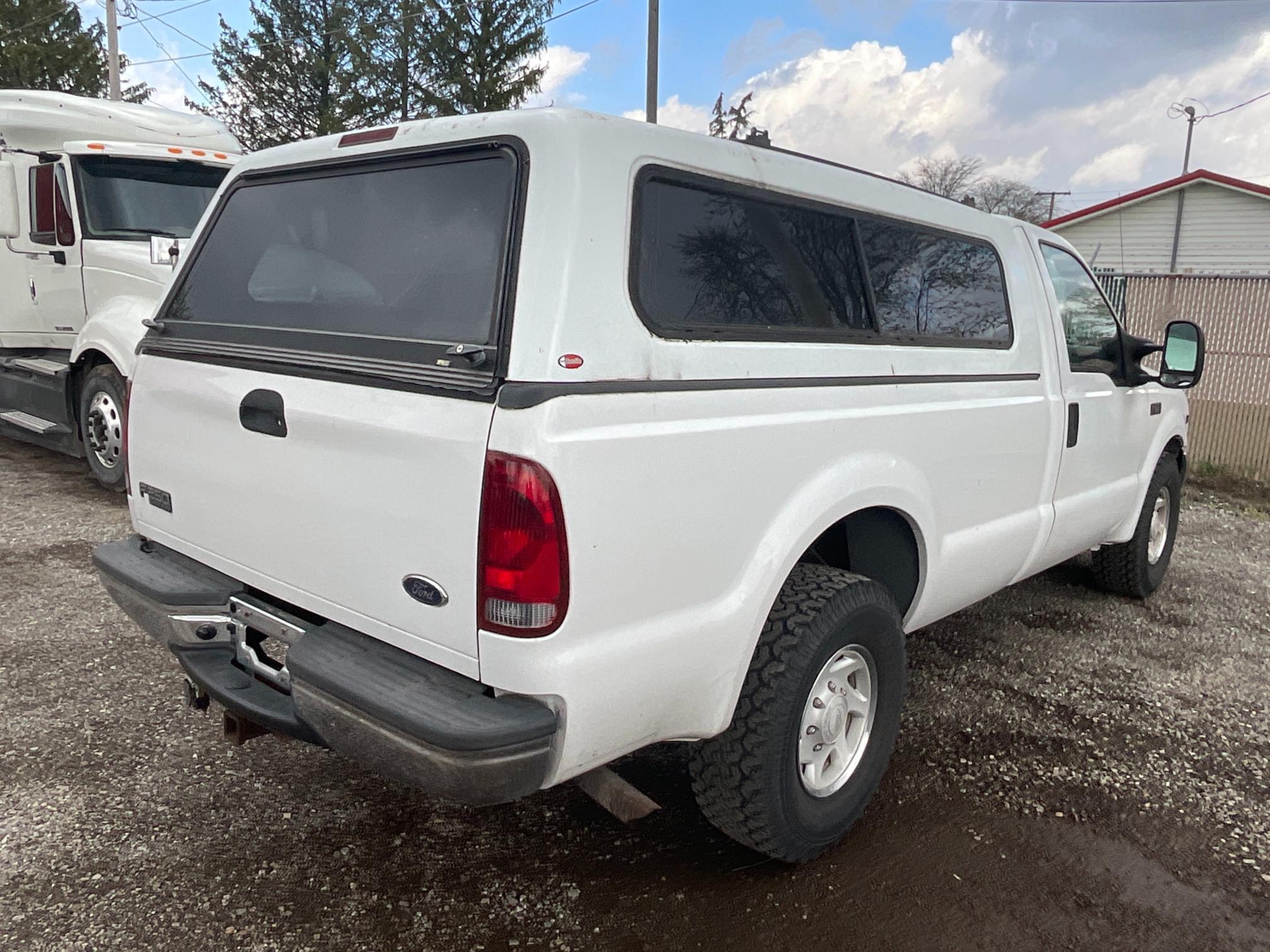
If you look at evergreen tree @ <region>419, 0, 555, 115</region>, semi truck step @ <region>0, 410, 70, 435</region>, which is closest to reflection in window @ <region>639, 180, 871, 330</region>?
semi truck step @ <region>0, 410, 70, 435</region>

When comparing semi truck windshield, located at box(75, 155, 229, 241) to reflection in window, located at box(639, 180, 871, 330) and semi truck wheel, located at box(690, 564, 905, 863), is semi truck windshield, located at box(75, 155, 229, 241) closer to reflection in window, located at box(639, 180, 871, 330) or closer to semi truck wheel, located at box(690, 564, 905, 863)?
reflection in window, located at box(639, 180, 871, 330)

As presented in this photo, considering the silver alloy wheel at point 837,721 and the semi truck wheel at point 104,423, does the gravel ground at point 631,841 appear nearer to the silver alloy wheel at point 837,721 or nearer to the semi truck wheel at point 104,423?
the silver alloy wheel at point 837,721

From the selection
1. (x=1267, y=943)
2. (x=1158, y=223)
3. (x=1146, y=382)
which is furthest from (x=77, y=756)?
(x=1158, y=223)

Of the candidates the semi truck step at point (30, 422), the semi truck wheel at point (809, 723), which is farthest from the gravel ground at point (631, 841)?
the semi truck step at point (30, 422)

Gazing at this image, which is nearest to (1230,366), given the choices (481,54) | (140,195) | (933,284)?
(933,284)

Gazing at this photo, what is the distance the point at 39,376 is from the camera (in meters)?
7.09

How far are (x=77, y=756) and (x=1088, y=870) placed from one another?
3.26 m

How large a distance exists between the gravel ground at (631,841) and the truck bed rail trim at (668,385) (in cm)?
139

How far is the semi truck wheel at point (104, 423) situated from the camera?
6414 mm

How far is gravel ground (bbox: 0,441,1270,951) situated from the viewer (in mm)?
2463

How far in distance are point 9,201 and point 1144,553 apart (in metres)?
8.14

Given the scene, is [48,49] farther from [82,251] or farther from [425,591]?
[425,591]

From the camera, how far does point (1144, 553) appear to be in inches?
198

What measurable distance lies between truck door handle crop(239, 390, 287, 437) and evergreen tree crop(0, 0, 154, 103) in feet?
82.3
